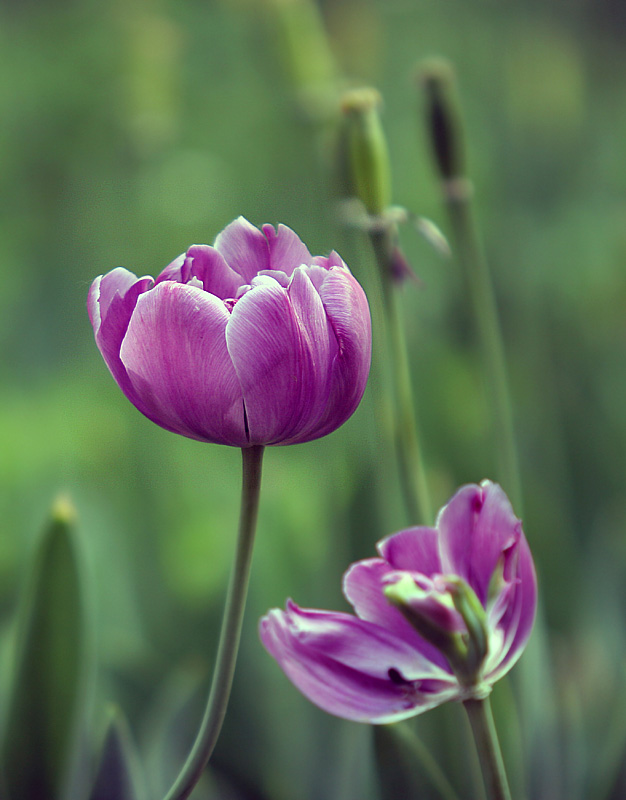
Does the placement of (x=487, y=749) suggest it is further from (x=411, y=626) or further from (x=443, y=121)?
(x=443, y=121)

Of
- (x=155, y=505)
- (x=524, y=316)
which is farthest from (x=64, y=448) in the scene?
(x=524, y=316)

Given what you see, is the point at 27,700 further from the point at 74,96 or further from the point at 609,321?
the point at 74,96

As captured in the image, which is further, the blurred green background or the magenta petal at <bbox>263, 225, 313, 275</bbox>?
the blurred green background

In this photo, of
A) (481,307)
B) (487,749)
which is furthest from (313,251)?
(487,749)

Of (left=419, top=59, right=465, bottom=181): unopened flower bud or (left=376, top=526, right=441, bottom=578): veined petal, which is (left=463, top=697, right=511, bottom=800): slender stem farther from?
(left=419, top=59, right=465, bottom=181): unopened flower bud

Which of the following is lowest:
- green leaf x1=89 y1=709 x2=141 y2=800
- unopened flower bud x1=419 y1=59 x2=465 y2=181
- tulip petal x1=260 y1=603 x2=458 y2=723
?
green leaf x1=89 y1=709 x2=141 y2=800

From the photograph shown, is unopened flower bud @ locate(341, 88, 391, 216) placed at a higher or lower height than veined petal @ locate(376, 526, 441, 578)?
higher

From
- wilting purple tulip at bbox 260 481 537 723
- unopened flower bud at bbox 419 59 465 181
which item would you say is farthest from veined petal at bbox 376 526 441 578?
unopened flower bud at bbox 419 59 465 181
